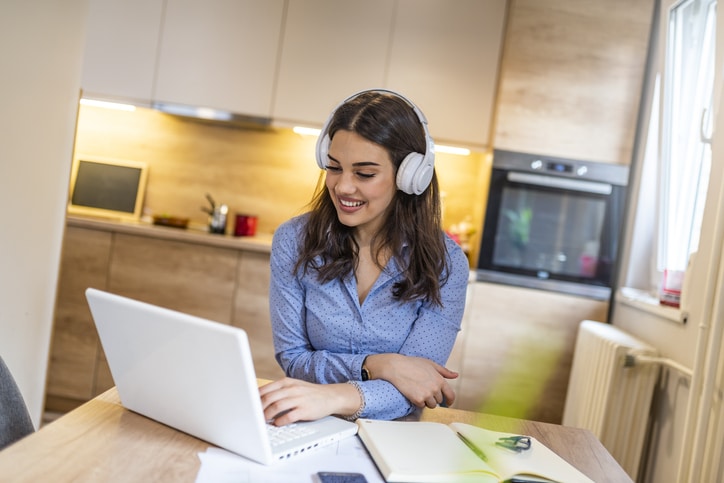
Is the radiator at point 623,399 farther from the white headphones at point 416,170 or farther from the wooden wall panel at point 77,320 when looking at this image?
the wooden wall panel at point 77,320

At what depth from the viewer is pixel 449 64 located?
359cm

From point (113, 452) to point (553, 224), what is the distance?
270cm

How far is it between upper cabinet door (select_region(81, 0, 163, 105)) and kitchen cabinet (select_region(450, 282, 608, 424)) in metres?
1.93

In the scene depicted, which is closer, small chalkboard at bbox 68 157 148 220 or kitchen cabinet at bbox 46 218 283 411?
kitchen cabinet at bbox 46 218 283 411

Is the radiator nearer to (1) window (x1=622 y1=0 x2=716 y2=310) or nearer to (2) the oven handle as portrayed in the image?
(1) window (x1=622 y1=0 x2=716 y2=310)

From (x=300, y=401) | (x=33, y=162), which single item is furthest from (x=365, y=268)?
(x=33, y=162)

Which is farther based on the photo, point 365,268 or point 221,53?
point 221,53

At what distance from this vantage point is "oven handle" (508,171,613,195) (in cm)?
339

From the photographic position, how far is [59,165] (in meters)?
2.48

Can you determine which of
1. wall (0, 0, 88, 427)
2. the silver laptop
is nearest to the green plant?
wall (0, 0, 88, 427)

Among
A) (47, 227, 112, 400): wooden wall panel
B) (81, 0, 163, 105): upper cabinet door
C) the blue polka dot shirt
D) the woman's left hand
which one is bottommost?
(47, 227, 112, 400): wooden wall panel

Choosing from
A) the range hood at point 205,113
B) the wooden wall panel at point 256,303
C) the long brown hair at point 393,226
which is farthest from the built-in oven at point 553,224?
the long brown hair at point 393,226

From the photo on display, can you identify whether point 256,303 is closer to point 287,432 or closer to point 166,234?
point 166,234

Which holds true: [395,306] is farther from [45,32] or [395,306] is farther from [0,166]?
[45,32]
